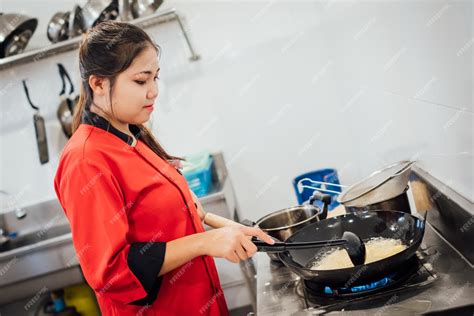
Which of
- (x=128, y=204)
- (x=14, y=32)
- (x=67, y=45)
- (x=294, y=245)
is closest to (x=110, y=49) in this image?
(x=128, y=204)

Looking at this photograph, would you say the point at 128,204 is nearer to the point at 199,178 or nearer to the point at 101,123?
the point at 101,123

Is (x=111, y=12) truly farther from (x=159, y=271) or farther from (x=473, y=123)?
(x=473, y=123)

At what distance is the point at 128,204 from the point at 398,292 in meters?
0.64

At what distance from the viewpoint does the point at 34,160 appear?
307cm

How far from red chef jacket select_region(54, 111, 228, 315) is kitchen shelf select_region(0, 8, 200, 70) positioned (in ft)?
4.39

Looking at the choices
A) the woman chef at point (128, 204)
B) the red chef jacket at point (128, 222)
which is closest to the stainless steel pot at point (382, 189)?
the woman chef at point (128, 204)

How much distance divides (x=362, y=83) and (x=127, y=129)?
133 centimetres

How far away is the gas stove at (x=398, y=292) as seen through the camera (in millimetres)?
1003

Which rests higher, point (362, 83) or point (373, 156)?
point (362, 83)

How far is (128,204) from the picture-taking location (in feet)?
3.96

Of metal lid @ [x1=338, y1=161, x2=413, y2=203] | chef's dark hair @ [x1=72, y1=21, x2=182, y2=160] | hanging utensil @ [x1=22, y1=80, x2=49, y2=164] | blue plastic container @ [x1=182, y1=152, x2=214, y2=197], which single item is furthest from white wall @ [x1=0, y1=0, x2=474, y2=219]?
chef's dark hair @ [x1=72, y1=21, x2=182, y2=160]

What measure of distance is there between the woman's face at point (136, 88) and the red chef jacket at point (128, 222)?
75 mm

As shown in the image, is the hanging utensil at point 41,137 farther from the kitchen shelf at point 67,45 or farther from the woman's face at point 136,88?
the woman's face at point 136,88

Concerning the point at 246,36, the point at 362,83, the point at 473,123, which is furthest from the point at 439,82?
the point at 246,36
